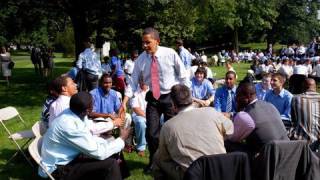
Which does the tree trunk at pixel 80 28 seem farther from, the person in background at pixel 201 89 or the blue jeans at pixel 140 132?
the blue jeans at pixel 140 132

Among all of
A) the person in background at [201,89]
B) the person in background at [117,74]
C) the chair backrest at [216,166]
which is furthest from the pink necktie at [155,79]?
the person in background at [117,74]

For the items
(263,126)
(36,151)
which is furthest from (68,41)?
(263,126)

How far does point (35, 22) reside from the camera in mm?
22719

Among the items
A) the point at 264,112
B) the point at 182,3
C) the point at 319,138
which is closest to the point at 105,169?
the point at 264,112

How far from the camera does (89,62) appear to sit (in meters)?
13.5

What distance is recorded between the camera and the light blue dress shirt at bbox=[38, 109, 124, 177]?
4906 mm

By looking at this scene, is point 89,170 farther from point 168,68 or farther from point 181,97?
point 168,68

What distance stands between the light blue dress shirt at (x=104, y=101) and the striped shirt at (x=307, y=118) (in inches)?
126

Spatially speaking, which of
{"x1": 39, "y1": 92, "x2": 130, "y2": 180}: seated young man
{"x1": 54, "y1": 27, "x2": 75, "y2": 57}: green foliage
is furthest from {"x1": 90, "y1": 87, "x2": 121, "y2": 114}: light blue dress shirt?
{"x1": 54, "y1": 27, "x2": 75, "y2": 57}: green foliage

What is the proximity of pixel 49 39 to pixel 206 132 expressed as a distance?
62.0 meters

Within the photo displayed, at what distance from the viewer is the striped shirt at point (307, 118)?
19.8 feet

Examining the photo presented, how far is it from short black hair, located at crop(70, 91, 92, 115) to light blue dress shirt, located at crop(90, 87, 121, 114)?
10.3 feet

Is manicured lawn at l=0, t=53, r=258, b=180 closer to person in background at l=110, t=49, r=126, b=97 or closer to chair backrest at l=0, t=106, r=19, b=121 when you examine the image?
chair backrest at l=0, t=106, r=19, b=121

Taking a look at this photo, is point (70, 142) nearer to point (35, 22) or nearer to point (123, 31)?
point (35, 22)
